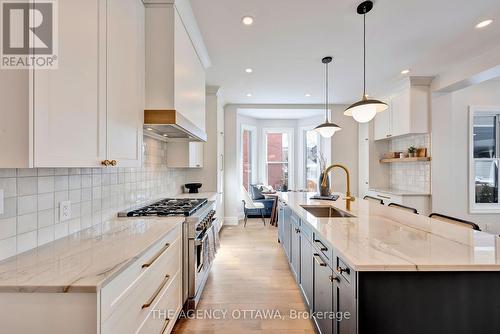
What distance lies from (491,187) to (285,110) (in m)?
4.04

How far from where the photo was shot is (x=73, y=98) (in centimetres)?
111

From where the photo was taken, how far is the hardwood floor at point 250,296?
195 cm

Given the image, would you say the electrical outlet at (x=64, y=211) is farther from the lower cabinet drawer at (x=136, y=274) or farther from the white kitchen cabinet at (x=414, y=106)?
the white kitchen cabinet at (x=414, y=106)

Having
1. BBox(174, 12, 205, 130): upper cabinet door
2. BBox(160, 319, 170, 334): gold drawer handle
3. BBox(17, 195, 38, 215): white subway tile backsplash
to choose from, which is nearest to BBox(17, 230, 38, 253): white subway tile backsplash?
BBox(17, 195, 38, 215): white subway tile backsplash

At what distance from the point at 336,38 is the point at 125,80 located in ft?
7.48

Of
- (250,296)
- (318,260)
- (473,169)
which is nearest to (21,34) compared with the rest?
(318,260)

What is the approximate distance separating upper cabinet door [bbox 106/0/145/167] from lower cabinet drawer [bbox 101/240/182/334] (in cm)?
72

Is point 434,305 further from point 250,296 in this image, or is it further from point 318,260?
point 250,296

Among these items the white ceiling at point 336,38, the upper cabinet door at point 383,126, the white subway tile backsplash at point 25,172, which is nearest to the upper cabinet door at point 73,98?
the white subway tile backsplash at point 25,172

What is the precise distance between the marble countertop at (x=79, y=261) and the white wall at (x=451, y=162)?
436 centimetres

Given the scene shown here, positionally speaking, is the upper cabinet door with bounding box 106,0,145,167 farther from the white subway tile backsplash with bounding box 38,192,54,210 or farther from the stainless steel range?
the stainless steel range

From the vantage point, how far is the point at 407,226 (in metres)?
1.66

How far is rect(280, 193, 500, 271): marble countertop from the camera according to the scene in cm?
100

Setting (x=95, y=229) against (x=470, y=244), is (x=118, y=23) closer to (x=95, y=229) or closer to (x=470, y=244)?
(x=95, y=229)
